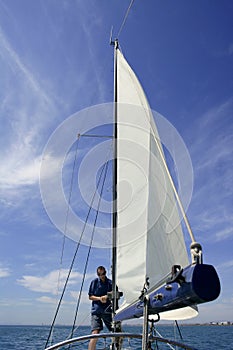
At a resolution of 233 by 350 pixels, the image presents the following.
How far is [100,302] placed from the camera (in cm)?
515

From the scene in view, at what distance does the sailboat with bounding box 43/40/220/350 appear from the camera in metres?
1.70

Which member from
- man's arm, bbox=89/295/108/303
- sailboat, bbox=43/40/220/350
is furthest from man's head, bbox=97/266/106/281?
sailboat, bbox=43/40/220/350

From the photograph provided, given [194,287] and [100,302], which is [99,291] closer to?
[100,302]

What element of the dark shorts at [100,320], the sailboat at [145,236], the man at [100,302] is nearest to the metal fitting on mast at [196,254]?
the sailboat at [145,236]

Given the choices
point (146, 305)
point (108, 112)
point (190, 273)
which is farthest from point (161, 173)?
point (108, 112)

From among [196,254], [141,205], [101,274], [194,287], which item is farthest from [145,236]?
[101,274]

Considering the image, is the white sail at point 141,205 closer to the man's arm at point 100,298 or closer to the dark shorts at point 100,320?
the man's arm at point 100,298

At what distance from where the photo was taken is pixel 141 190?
3.81 m

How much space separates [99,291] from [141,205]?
2207 millimetres

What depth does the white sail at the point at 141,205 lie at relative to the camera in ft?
9.91

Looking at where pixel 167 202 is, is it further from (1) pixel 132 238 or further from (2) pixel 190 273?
(2) pixel 190 273

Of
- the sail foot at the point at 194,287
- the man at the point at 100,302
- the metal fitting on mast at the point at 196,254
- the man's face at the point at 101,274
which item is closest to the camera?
the sail foot at the point at 194,287

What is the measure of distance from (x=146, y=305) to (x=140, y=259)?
1.24 metres

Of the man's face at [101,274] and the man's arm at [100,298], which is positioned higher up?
the man's face at [101,274]
